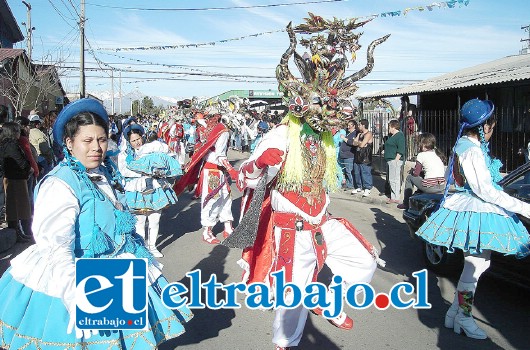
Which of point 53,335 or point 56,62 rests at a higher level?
point 56,62

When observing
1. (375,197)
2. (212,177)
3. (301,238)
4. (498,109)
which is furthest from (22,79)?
(301,238)

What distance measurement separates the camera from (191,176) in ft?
24.9

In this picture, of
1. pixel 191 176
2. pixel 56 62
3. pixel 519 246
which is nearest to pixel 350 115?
pixel 519 246

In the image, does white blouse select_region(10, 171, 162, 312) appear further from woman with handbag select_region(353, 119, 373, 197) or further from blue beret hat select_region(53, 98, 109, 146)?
woman with handbag select_region(353, 119, 373, 197)

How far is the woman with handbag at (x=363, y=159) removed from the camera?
40.4ft

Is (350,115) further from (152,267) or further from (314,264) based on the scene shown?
(152,267)

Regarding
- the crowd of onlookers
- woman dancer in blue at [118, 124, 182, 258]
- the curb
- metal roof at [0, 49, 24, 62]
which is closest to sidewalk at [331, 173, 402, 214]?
the curb

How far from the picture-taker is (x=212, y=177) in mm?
8031

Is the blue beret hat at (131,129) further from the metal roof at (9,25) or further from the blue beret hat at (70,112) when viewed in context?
the metal roof at (9,25)

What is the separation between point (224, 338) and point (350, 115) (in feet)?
7.21

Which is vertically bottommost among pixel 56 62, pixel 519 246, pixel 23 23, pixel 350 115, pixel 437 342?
pixel 437 342

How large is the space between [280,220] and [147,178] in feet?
11.2

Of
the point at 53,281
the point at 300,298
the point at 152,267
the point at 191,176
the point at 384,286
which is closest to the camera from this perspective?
the point at 53,281

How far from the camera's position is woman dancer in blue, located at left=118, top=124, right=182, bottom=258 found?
266 inches
